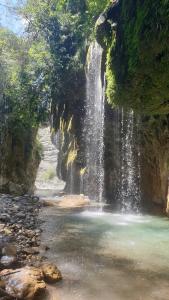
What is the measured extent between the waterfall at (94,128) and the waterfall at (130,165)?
179 cm

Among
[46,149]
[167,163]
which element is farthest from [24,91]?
[46,149]

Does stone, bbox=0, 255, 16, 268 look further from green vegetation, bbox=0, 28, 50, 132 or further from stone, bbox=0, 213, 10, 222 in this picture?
green vegetation, bbox=0, 28, 50, 132

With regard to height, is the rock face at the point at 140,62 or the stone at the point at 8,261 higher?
the rock face at the point at 140,62

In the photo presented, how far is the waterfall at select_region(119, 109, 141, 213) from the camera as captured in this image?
50.6 feet

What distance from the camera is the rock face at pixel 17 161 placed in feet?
61.7

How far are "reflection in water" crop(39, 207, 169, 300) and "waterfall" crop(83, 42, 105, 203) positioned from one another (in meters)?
8.54

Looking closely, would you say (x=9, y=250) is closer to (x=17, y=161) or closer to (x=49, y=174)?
(x=17, y=161)

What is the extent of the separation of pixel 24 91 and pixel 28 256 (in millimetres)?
14337

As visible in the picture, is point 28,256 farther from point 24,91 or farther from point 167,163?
point 24,91

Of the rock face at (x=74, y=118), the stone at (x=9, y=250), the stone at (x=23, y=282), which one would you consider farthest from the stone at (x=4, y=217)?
→ the rock face at (x=74, y=118)

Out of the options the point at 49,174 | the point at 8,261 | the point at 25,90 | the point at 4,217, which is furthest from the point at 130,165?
the point at 49,174

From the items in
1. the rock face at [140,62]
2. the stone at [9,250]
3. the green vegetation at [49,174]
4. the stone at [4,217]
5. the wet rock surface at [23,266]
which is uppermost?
the rock face at [140,62]

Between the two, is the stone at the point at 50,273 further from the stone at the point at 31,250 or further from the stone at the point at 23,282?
the stone at the point at 31,250

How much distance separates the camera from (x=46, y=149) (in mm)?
49969
